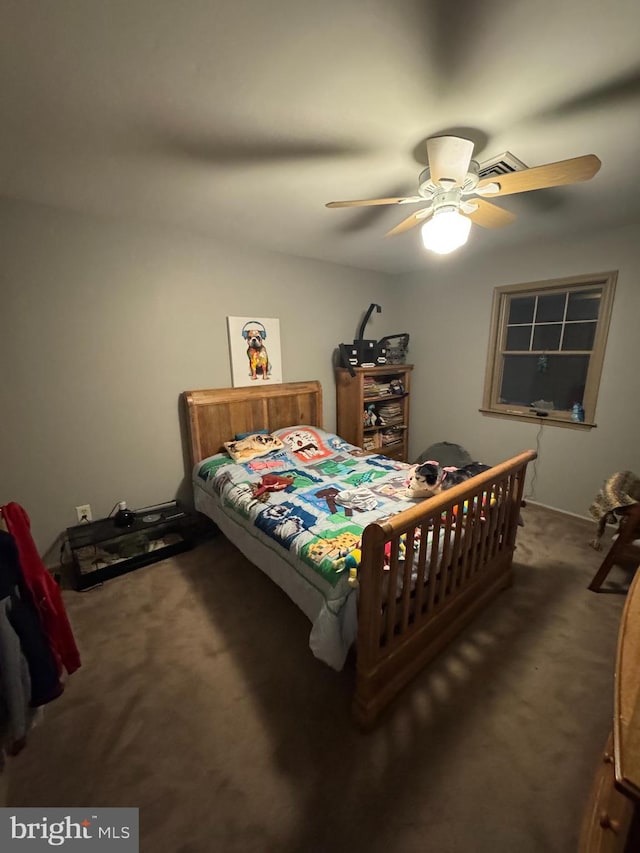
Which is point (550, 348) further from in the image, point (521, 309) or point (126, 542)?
point (126, 542)

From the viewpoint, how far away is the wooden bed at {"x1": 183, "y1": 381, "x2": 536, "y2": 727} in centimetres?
132

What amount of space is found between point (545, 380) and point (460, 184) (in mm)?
2467

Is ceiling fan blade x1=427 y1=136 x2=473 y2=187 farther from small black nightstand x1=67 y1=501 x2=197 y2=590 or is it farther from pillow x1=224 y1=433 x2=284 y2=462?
small black nightstand x1=67 y1=501 x2=197 y2=590

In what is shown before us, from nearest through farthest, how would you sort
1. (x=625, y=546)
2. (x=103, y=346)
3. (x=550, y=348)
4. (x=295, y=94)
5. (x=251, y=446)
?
(x=295, y=94) → (x=625, y=546) → (x=103, y=346) → (x=251, y=446) → (x=550, y=348)

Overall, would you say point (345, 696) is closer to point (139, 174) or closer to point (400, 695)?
point (400, 695)

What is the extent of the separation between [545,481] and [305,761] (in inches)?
119

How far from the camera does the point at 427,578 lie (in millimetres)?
1651

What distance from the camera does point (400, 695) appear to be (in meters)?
1.55

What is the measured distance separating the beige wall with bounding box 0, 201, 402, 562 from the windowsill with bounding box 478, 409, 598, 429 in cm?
244

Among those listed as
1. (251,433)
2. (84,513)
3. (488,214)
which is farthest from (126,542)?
(488,214)

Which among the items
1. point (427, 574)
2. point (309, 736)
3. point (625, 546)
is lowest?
point (309, 736)

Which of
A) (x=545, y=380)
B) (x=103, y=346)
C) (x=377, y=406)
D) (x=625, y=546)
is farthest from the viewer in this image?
(x=377, y=406)

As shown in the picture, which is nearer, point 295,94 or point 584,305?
point 295,94

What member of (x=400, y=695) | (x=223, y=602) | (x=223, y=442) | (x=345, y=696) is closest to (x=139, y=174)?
(x=223, y=442)
